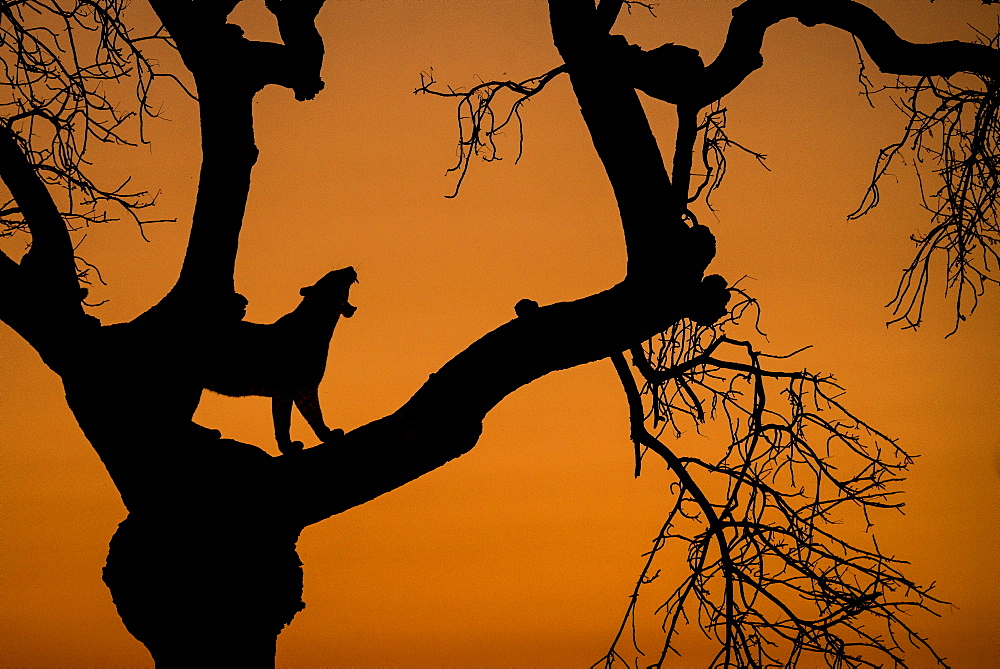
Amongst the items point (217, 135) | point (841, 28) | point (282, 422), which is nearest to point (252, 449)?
point (282, 422)

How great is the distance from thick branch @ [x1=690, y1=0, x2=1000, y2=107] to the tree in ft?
0.17

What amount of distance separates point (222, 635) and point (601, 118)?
230 cm

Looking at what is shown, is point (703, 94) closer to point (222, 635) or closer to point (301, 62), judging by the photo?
point (301, 62)

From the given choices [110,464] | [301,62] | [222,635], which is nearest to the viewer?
[222,635]

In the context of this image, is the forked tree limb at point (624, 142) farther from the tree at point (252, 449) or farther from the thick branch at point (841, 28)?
the thick branch at point (841, 28)

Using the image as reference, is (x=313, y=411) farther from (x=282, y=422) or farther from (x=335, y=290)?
(x=335, y=290)

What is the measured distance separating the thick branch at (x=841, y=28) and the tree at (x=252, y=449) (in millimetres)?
52

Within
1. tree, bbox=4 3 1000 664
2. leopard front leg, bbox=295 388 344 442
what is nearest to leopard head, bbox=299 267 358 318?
leopard front leg, bbox=295 388 344 442

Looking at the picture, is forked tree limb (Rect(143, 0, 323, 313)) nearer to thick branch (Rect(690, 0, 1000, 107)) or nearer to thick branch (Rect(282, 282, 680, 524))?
thick branch (Rect(282, 282, 680, 524))

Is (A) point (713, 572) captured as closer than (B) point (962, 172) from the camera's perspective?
No

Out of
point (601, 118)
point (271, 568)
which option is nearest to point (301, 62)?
point (601, 118)

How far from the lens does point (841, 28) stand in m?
3.93

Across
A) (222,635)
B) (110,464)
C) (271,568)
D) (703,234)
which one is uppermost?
(703,234)

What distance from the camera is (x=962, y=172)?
3.69 meters
